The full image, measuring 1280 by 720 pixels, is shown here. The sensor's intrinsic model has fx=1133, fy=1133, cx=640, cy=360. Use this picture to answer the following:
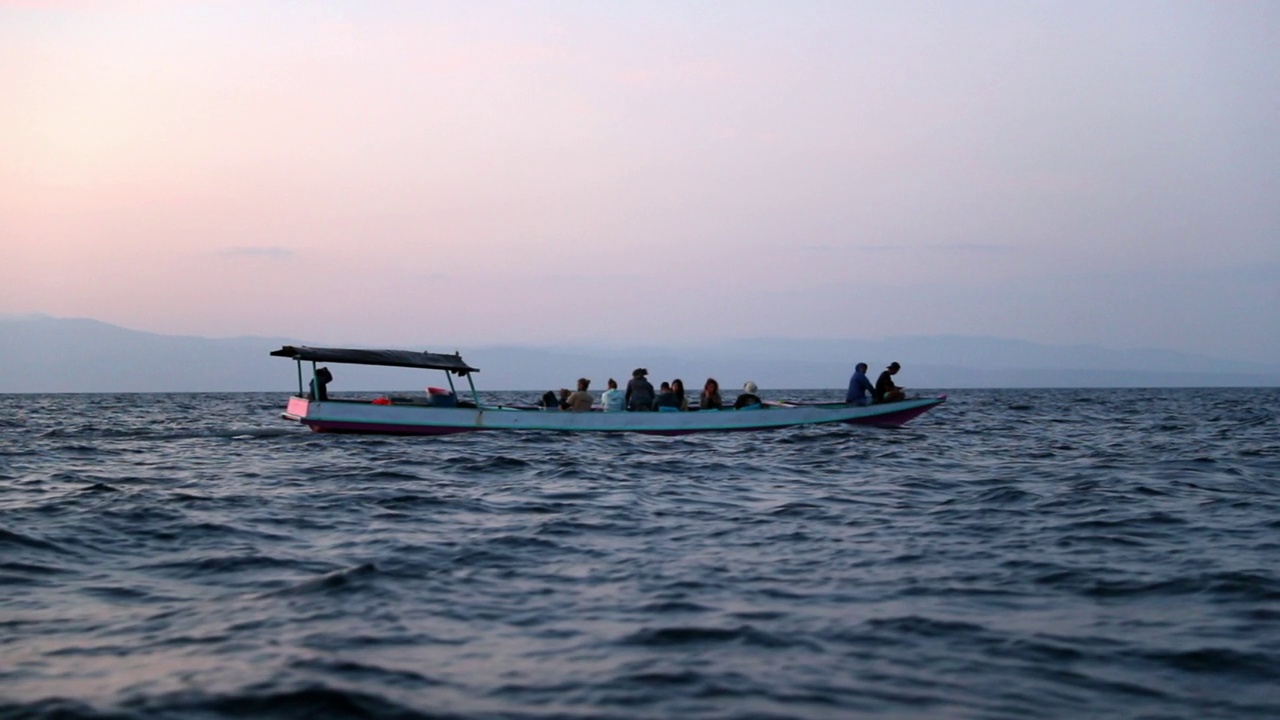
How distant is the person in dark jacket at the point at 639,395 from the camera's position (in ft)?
103

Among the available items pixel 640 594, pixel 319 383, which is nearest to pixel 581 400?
pixel 319 383

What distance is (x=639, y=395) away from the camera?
103ft

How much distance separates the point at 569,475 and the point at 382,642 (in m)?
12.8

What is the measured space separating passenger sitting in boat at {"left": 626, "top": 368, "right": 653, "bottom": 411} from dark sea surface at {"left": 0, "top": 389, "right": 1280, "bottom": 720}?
384 inches

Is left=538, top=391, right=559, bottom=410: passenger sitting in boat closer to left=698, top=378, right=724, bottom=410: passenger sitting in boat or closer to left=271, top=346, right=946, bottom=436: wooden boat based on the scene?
left=271, top=346, right=946, bottom=436: wooden boat

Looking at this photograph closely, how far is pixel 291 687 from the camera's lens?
721cm

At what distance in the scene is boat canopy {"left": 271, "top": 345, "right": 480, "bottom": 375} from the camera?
2955 cm

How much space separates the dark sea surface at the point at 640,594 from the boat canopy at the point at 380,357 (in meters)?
8.59

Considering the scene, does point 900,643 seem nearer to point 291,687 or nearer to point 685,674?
point 685,674

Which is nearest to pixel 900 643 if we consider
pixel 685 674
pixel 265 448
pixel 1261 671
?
pixel 685 674

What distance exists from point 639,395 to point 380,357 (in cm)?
717

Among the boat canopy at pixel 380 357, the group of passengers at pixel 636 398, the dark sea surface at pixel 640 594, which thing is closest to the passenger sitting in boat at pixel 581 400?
the group of passengers at pixel 636 398

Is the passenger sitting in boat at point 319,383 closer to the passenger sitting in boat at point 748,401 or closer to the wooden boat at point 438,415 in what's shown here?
the wooden boat at point 438,415

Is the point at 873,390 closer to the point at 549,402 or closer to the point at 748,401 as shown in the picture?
the point at 748,401
